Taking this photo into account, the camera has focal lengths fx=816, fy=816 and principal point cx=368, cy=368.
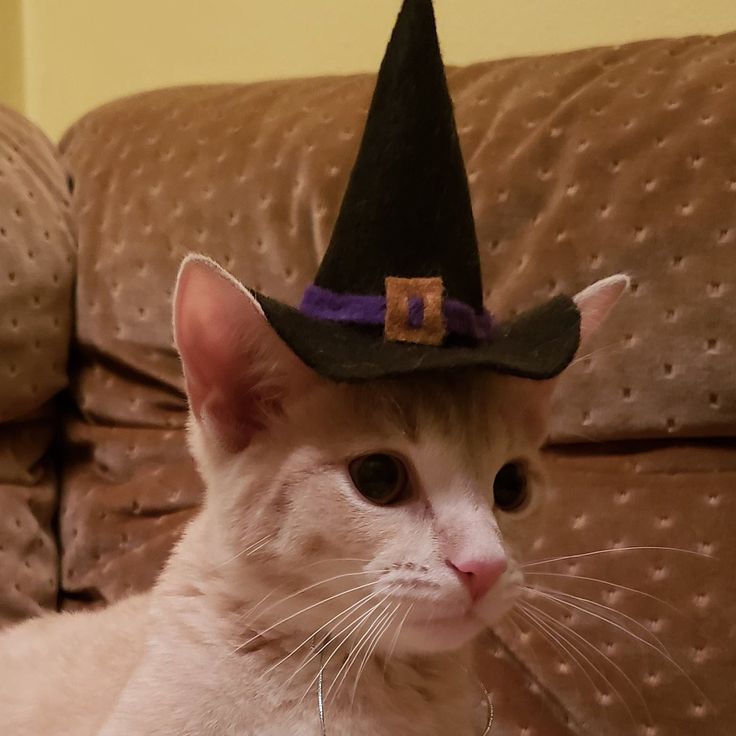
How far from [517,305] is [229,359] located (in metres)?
0.50

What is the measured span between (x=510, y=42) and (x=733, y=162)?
1.88ft

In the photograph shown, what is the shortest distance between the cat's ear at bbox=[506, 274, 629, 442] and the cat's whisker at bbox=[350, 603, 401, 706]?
8.7 inches

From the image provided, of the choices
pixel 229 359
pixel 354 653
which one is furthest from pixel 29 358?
pixel 354 653

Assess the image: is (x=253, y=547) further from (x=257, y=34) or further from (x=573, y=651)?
(x=257, y=34)

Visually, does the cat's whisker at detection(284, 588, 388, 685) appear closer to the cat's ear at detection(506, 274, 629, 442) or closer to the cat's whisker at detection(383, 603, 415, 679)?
the cat's whisker at detection(383, 603, 415, 679)

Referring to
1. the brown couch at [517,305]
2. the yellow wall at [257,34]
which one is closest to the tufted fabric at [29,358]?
the brown couch at [517,305]

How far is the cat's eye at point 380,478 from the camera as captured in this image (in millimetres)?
643

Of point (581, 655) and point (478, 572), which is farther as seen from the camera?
point (581, 655)

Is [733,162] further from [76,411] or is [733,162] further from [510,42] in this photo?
[76,411]

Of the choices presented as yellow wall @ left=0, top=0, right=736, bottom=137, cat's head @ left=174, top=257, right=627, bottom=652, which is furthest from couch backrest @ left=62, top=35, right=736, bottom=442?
cat's head @ left=174, top=257, right=627, bottom=652

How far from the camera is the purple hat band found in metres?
0.64

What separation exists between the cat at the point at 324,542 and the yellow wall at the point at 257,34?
78 centimetres

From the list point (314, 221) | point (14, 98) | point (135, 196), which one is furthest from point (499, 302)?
point (14, 98)

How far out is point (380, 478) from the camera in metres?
0.65
